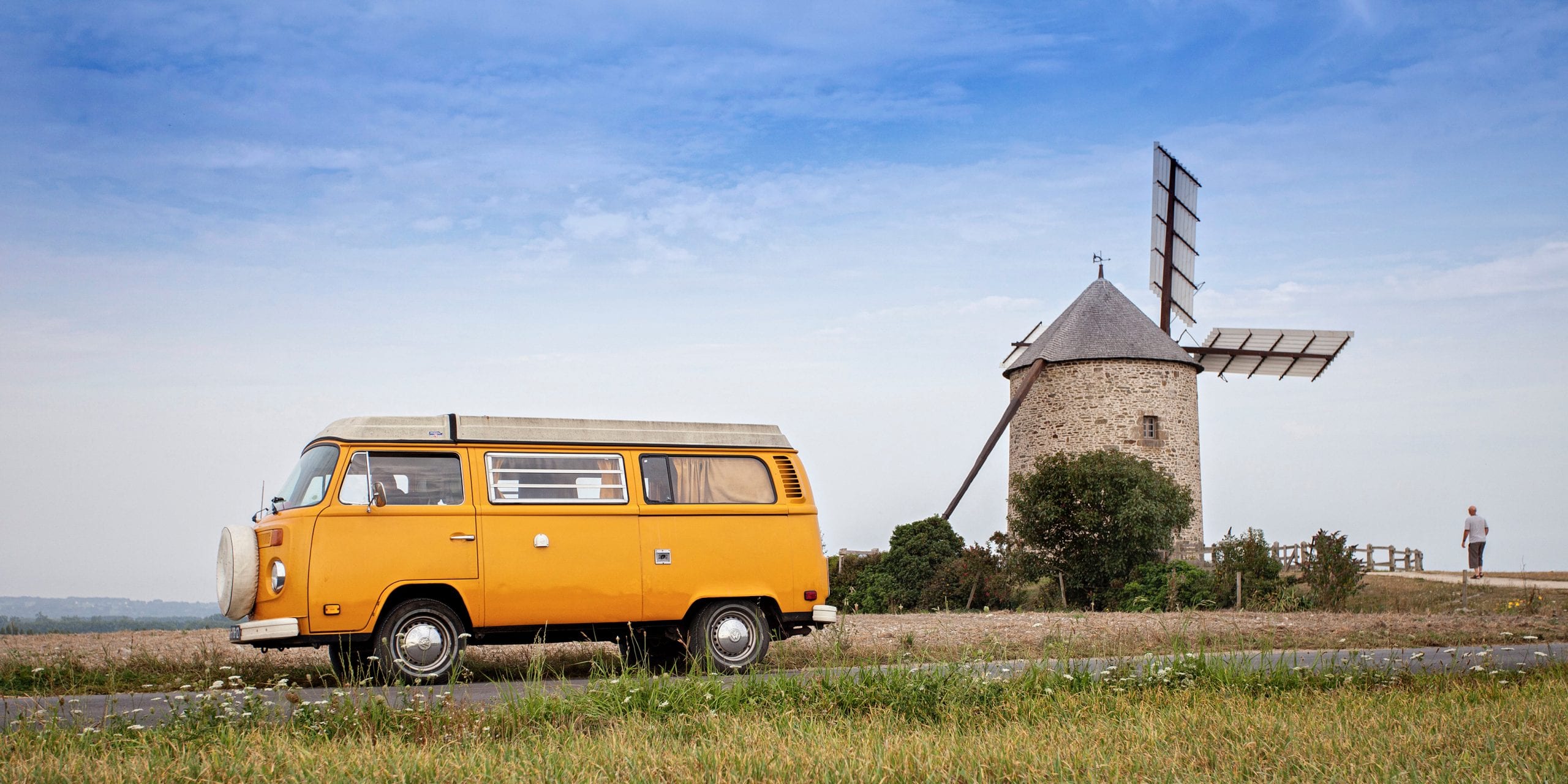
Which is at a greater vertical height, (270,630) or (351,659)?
(270,630)

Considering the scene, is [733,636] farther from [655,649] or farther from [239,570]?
[239,570]

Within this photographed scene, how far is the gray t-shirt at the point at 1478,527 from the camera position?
30984 mm

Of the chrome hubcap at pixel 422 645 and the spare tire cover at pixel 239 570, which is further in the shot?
the chrome hubcap at pixel 422 645

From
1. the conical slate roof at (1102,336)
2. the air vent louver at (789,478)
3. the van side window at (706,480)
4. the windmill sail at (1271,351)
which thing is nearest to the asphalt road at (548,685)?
the van side window at (706,480)

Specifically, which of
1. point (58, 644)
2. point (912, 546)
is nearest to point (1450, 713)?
point (58, 644)

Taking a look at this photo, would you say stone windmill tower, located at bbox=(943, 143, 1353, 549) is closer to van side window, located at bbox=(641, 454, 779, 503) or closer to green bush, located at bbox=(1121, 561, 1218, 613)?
green bush, located at bbox=(1121, 561, 1218, 613)

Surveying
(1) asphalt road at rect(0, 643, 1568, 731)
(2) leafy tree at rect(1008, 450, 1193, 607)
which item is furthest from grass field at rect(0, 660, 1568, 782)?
(2) leafy tree at rect(1008, 450, 1193, 607)

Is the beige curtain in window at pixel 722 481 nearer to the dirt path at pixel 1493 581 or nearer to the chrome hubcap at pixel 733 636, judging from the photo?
the chrome hubcap at pixel 733 636

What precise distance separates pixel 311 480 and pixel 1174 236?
40567 mm

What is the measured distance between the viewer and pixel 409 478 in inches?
423

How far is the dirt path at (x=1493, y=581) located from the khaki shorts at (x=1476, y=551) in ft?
1.50

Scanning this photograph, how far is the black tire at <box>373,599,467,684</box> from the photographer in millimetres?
10414

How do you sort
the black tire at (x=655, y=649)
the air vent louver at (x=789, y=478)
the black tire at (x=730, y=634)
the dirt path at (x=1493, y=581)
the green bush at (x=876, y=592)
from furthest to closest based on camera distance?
the green bush at (x=876, y=592), the dirt path at (x=1493, y=581), the air vent louver at (x=789, y=478), the black tire at (x=655, y=649), the black tire at (x=730, y=634)

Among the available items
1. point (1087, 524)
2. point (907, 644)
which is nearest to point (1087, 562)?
point (1087, 524)
